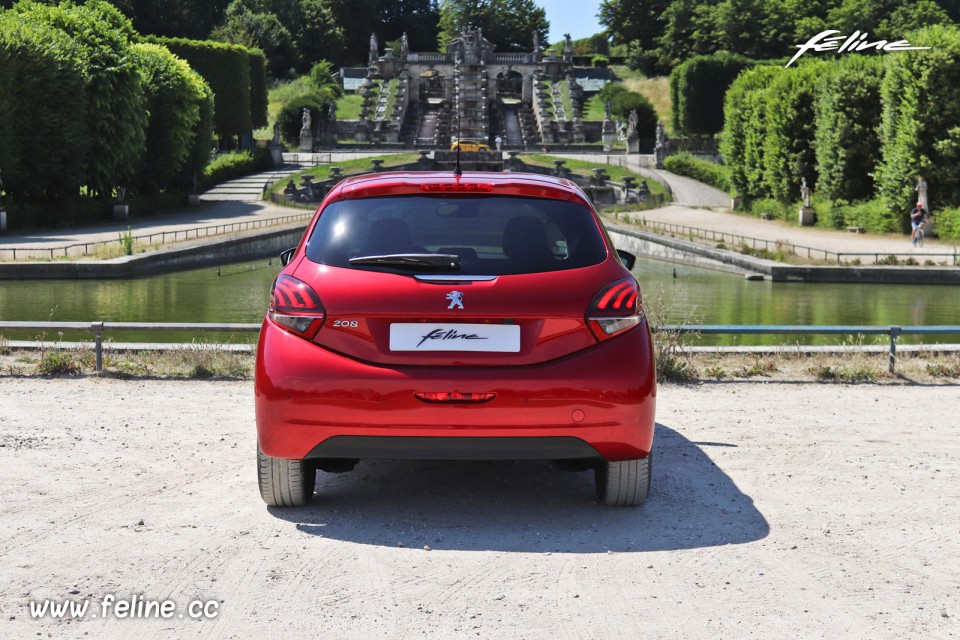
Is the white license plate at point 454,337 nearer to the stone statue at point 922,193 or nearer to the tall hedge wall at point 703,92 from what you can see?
the stone statue at point 922,193

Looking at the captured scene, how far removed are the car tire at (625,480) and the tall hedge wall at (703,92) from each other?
80127mm

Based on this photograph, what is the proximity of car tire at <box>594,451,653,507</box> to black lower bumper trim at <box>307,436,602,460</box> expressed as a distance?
1.65 ft

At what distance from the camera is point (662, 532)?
565 centimetres

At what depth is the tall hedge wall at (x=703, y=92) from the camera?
83688 millimetres

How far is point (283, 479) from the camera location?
5902 millimetres

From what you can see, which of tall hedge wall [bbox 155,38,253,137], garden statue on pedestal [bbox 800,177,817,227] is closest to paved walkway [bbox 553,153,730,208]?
garden statue on pedestal [bbox 800,177,817,227]

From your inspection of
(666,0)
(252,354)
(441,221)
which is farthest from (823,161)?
(666,0)

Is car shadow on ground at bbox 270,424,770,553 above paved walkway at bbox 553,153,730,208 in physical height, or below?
above

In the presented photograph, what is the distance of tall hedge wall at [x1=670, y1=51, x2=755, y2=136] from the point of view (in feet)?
275

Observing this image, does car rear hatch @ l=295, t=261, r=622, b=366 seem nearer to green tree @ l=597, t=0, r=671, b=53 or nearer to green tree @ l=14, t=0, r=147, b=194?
green tree @ l=14, t=0, r=147, b=194

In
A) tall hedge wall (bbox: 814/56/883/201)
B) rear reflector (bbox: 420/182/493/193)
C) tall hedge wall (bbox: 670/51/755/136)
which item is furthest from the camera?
tall hedge wall (bbox: 670/51/755/136)

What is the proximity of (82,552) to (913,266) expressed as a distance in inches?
959

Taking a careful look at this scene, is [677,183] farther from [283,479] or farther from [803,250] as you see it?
[283,479]

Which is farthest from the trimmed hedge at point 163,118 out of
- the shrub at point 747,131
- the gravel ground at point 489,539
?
the gravel ground at point 489,539
